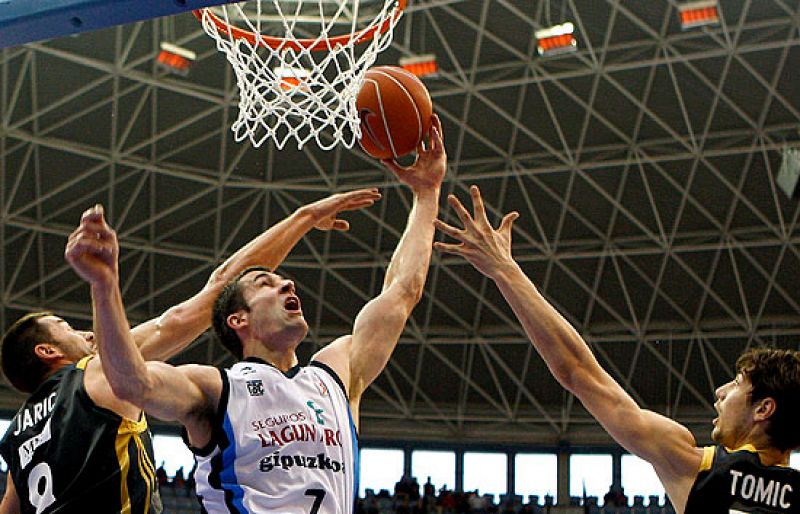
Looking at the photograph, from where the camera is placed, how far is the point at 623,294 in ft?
69.2

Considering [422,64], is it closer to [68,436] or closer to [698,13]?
[698,13]

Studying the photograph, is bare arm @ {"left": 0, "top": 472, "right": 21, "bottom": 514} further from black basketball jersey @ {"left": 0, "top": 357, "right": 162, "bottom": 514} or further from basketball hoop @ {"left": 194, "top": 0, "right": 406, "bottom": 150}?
basketball hoop @ {"left": 194, "top": 0, "right": 406, "bottom": 150}

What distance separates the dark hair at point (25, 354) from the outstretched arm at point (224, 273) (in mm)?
382

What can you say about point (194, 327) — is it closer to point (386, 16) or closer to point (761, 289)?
point (386, 16)

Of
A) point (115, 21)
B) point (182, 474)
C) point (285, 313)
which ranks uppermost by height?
point (182, 474)

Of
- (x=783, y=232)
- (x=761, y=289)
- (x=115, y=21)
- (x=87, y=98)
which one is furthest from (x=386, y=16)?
(x=761, y=289)

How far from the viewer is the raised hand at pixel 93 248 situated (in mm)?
3172

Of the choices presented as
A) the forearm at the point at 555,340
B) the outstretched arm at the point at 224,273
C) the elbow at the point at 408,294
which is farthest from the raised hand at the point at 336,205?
the forearm at the point at 555,340

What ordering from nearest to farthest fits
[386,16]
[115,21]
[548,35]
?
[115,21] → [386,16] → [548,35]

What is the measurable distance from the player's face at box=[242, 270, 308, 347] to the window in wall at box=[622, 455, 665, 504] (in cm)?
1908

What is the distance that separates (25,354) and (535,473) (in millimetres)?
19515

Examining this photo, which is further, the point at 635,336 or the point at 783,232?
the point at 635,336

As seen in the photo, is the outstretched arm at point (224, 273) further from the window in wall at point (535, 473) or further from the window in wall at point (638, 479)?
the window in wall at point (535, 473)

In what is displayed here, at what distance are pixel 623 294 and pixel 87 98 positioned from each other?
10.4 m
